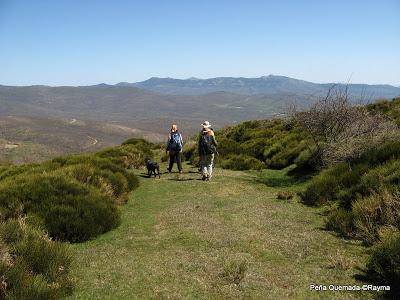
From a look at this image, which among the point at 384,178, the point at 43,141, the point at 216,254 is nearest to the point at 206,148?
the point at 384,178

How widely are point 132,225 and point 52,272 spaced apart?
15.3 feet

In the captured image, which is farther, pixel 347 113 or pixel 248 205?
pixel 347 113

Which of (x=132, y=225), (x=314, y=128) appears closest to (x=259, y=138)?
(x=314, y=128)

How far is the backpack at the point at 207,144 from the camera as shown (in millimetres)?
19500

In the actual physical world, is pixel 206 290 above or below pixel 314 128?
below

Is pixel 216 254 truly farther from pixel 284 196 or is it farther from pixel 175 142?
pixel 175 142

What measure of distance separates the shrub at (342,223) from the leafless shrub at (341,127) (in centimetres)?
570

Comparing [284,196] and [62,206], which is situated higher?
[62,206]

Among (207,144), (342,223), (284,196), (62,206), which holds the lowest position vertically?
(284,196)

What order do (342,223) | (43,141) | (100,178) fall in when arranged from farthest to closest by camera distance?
1. (43,141)
2. (100,178)
3. (342,223)

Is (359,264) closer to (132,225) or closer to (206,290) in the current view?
(206,290)

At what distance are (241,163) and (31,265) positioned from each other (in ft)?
59.5

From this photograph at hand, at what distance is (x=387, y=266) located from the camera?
7535mm

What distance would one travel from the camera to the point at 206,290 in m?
7.48
